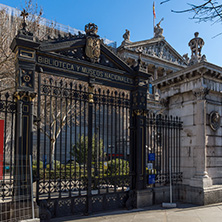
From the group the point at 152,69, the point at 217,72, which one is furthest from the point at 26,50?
the point at 152,69

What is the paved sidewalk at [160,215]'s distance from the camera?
738 centimetres

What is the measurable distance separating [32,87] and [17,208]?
3283mm

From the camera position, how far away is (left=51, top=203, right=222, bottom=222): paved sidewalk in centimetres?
738

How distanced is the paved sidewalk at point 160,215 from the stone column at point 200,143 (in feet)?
3.69

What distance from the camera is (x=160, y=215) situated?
7961 millimetres

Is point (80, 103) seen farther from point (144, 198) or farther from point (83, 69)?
point (144, 198)

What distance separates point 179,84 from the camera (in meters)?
11.3

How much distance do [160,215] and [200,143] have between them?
3.61 meters

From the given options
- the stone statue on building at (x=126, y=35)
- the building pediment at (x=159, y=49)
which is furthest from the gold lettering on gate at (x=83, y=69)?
the stone statue on building at (x=126, y=35)

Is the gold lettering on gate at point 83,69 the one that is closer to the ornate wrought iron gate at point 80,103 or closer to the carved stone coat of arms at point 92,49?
the ornate wrought iron gate at point 80,103

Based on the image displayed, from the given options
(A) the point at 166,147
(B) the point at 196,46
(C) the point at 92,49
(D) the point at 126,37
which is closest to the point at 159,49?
(D) the point at 126,37

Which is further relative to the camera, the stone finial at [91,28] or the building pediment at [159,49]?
the building pediment at [159,49]

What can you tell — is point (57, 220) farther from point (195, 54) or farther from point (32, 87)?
point (195, 54)

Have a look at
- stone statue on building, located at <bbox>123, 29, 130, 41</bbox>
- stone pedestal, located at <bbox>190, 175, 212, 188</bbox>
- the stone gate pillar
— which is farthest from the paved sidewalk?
stone statue on building, located at <bbox>123, 29, 130, 41</bbox>
